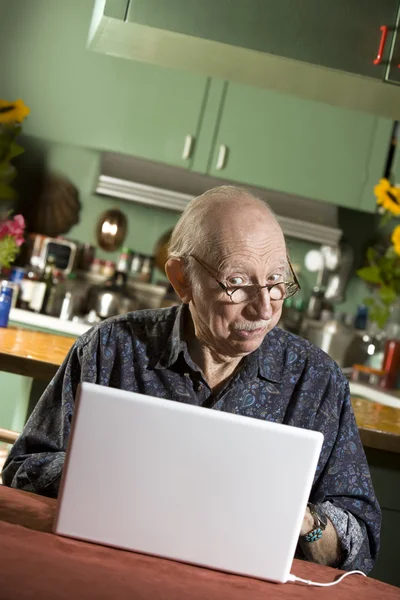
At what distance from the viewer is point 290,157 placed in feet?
13.6

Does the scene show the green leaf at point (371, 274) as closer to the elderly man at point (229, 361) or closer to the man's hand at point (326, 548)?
the elderly man at point (229, 361)

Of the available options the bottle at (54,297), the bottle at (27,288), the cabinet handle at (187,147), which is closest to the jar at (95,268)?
the bottle at (54,297)

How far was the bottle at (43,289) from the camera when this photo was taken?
13.3 feet

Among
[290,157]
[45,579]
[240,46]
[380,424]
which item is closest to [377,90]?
[240,46]

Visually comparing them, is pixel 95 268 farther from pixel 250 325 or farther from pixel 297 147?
pixel 250 325

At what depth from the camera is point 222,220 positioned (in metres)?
1.53

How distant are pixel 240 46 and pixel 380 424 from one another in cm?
101

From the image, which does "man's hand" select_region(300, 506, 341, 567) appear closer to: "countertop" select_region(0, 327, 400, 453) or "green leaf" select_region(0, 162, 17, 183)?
"countertop" select_region(0, 327, 400, 453)

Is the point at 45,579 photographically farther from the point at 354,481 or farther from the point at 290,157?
the point at 290,157

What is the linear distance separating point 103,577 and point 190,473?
16 centimetres

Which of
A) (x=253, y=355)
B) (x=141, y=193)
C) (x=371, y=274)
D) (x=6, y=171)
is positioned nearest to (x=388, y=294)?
(x=371, y=274)

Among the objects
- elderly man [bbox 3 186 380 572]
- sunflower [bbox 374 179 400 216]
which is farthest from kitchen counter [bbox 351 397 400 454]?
sunflower [bbox 374 179 400 216]

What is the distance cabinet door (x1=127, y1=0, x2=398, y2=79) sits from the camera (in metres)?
2.06

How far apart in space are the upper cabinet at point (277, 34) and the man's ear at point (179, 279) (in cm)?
73
